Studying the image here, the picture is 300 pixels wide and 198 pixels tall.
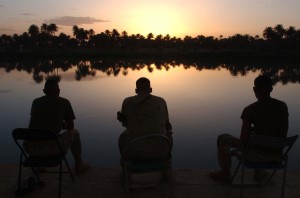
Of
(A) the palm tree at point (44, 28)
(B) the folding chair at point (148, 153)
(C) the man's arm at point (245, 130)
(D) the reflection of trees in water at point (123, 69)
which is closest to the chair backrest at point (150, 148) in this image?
(B) the folding chair at point (148, 153)

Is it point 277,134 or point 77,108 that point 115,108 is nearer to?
point 77,108

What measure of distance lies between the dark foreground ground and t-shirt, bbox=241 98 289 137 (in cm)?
92

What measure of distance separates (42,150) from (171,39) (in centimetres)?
14909

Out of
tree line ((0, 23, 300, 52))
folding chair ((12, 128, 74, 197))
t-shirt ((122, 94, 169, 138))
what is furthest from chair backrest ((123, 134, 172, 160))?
tree line ((0, 23, 300, 52))

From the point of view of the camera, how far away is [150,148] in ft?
13.4

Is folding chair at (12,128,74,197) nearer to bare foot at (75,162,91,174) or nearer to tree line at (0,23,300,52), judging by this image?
bare foot at (75,162,91,174)

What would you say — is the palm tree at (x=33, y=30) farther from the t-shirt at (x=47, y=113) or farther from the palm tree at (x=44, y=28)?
the t-shirt at (x=47, y=113)

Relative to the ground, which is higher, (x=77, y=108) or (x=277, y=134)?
(x=277, y=134)

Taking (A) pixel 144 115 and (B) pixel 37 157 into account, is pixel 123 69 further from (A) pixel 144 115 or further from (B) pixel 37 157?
(A) pixel 144 115

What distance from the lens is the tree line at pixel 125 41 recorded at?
126875 millimetres

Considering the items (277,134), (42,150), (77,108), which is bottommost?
(77,108)

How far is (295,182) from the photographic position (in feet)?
16.0

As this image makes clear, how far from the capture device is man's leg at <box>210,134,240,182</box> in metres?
4.65

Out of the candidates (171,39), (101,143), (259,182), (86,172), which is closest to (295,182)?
(259,182)
